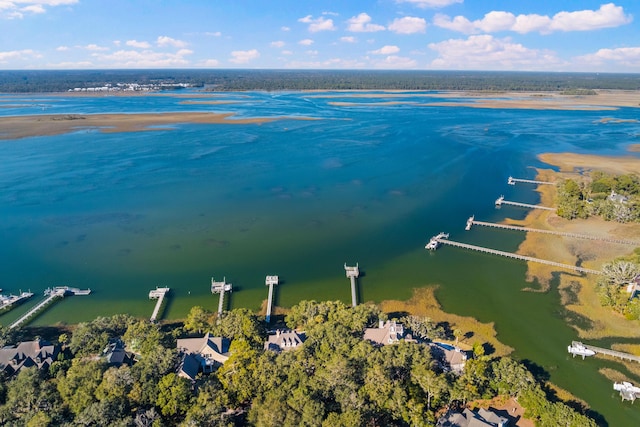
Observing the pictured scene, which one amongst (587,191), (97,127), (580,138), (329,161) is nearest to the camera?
(587,191)

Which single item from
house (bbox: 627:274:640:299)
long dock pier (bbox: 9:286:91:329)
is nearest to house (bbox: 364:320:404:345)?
house (bbox: 627:274:640:299)

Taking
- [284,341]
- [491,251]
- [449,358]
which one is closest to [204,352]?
[284,341]

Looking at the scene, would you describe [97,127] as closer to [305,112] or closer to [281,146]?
[281,146]

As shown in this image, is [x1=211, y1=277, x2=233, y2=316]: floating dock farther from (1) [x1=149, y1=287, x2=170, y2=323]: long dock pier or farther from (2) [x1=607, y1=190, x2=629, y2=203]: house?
(2) [x1=607, y1=190, x2=629, y2=203]: house

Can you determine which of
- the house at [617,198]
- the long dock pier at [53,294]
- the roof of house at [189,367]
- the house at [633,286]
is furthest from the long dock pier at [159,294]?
the house at [617,198]

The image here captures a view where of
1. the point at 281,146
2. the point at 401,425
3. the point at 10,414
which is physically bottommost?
the point at 401,425

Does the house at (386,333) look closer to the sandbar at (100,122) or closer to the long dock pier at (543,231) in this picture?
the long dock pier at (543,231)

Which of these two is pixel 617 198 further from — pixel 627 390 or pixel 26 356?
pixel 26 356

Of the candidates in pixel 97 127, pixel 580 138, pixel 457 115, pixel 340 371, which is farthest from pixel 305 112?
pixel 340 371
